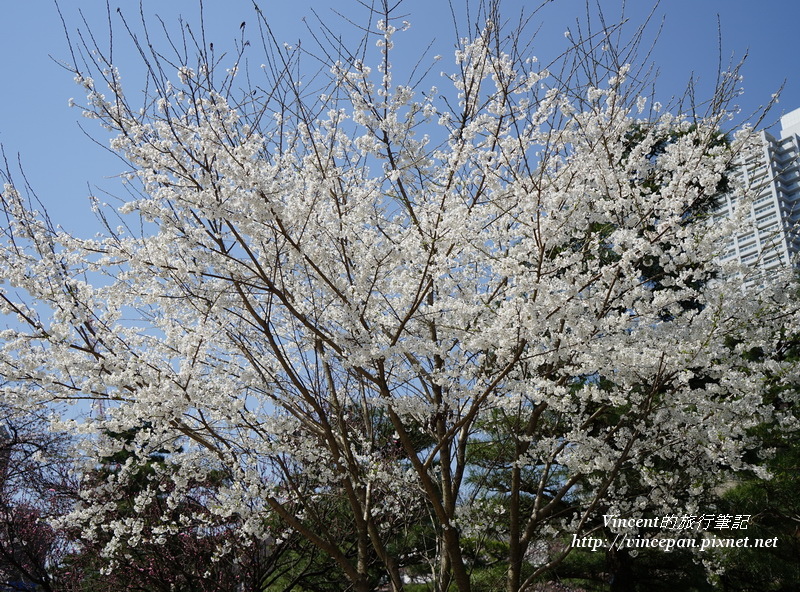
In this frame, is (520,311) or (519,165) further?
(519,165)

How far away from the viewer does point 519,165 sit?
4.67 m

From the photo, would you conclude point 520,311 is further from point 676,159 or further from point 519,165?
point 676,159

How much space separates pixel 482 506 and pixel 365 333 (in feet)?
12.3

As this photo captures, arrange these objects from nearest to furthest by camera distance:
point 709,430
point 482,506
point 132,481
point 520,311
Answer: point 520,311
point 709,430
point 482,506
point 132,481

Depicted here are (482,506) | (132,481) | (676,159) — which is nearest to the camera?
(676,159)

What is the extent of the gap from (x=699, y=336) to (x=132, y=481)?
781 cm

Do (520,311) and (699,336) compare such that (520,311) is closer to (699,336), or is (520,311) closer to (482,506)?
(699,336)

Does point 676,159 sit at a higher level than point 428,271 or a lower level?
higher

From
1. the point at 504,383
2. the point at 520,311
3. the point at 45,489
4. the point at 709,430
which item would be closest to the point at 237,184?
the point at 520,311

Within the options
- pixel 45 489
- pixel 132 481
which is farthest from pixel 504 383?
pixel 45 489

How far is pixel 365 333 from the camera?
3.79 metres

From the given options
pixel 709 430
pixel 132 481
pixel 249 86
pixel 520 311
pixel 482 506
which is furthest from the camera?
pixel 132 481

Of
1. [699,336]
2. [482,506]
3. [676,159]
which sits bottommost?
[482,506]

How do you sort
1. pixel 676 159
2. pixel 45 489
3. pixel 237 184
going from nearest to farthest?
pixel 237 184 → pixel 676 159 → pixel 45 489
